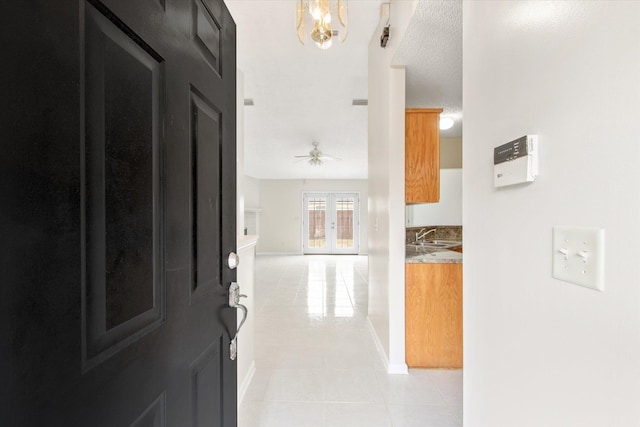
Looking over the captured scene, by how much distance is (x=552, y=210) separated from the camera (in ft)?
2.13

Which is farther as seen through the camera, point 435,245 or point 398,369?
point 435,245

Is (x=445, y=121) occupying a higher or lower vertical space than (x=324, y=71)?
lower

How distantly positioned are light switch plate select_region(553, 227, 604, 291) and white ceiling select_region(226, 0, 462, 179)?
5.01ft

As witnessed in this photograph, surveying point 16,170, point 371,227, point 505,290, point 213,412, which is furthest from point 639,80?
point 371,227

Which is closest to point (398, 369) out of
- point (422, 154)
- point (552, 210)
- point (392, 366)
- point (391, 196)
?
point (392, 366)

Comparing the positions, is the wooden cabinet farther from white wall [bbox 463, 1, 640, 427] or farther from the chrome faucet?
the chrome faucet

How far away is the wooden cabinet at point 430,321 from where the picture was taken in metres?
2.18

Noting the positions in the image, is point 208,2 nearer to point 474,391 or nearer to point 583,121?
point 583,121

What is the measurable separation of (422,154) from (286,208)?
700 cm

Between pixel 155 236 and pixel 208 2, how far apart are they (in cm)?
72

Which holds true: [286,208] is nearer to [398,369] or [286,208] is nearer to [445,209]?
[445,209]

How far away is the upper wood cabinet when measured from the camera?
2.33m

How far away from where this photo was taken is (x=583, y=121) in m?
0.57

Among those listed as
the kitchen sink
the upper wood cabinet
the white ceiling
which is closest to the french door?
the white ceiling
